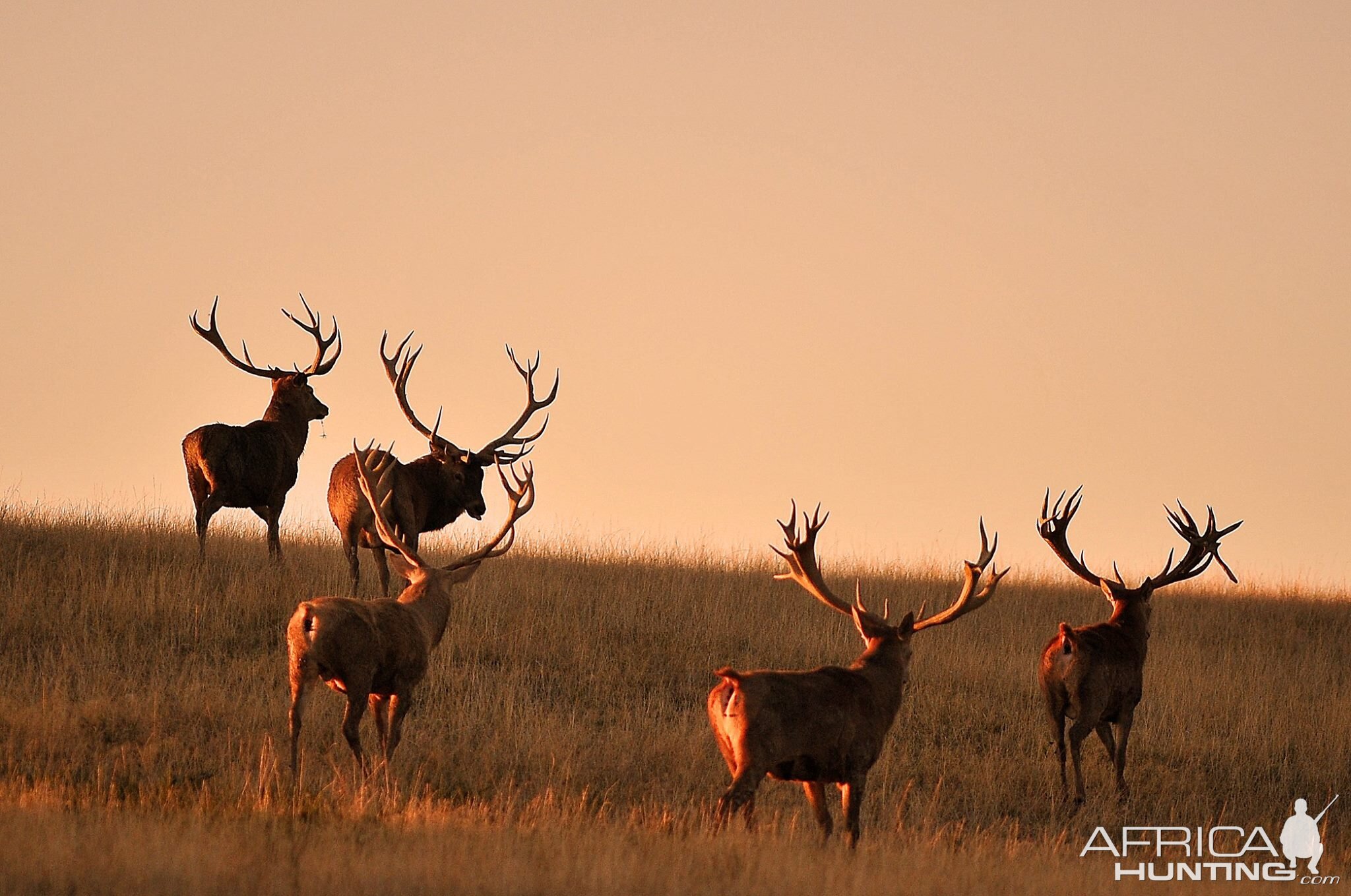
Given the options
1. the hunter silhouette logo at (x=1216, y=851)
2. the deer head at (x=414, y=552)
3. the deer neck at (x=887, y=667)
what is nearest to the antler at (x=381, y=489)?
the deer head at (x=414, y=552)

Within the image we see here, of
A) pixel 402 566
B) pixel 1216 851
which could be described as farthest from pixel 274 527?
pixel 1216 851

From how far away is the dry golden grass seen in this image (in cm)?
722

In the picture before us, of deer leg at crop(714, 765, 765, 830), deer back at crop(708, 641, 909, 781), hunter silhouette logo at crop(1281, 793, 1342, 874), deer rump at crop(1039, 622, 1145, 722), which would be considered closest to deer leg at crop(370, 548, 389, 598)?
deer rump at crop(1039, 622, 1145, 722)

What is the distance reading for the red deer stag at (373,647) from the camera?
351 inches

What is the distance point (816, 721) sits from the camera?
25.8ft

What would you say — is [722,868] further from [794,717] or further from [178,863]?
[178,863]

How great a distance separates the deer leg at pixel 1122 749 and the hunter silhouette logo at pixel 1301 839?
1.11 m

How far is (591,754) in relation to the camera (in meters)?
11.4

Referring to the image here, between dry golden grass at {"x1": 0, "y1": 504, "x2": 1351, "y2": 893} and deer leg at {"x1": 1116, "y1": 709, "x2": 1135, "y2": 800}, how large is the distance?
19 centimetres

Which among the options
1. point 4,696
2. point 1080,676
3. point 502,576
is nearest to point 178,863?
point 4,696

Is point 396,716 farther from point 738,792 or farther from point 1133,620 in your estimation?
point 1133,620

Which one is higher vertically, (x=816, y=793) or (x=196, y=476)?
(x=196, y=476)

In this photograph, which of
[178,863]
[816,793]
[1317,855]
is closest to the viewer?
[178,863]

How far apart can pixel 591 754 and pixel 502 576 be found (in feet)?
15.5
